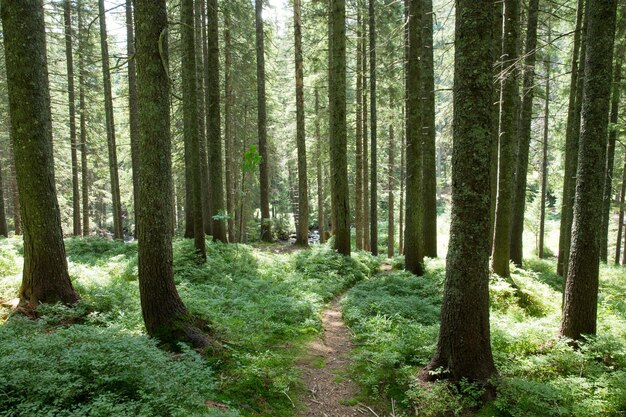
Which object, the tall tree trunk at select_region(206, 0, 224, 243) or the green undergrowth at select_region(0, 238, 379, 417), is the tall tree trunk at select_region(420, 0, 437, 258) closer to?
the green undergrowth at select_region(0, 238, 379, 417)

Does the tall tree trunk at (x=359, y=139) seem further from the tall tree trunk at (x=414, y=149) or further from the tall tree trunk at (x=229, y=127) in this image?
the tall tree trunk at (x=414, y=149)

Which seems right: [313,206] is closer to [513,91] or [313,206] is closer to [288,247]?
[288,247]

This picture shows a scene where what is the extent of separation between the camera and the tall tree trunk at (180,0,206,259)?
999 centimetres

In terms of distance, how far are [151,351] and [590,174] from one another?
20.7 ft

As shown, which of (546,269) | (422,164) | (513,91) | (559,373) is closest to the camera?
(559,373)

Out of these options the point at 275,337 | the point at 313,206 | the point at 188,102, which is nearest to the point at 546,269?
the point at 275,337

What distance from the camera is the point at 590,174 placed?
5715 mm

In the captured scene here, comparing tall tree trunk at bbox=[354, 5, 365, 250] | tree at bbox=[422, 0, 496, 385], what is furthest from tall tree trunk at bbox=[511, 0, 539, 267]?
tree at bbox=[422, 0, 496, 385]

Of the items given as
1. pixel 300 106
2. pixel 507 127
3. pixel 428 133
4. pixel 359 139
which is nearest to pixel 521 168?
pixel 428 133

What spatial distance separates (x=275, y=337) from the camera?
6.86 meters

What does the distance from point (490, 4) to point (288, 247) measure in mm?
14734

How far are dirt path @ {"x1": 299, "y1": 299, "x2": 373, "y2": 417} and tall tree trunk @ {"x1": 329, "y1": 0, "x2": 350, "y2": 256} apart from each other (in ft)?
18.9

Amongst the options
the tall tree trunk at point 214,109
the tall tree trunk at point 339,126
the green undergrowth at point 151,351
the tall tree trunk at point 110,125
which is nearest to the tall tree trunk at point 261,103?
the tall tree trunk at point 214,109

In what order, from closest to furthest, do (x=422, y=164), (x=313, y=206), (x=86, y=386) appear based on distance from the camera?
1. (x=86, y=386)
2. (x=422, y=164)
3. (x=313, y=206)
